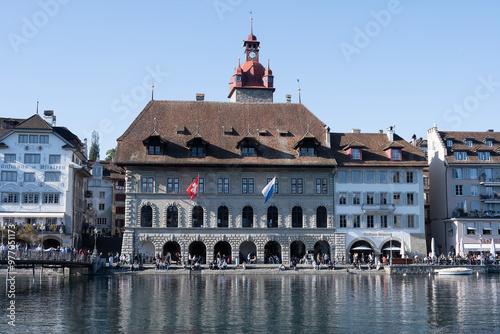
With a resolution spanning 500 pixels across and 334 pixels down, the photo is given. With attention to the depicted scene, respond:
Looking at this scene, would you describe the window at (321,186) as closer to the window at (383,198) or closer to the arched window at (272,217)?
the arched window at (272,217)

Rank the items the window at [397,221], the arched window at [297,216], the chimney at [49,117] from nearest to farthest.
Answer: the arched window at [297,216]
the window at [397,221]
the chimney at [49,117]

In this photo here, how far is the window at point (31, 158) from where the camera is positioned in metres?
80.0

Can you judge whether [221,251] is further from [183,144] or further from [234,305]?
[234,305]

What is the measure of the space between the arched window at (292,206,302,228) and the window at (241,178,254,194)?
18.5 feet

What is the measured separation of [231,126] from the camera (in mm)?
79688

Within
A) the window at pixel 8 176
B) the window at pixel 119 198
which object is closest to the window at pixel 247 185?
the window at pixel 8 176

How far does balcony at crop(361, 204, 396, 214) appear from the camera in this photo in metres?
76.8

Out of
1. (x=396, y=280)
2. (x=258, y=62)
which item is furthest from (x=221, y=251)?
(x=258, y=62)

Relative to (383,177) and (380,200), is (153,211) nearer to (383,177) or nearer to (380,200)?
(380,200)

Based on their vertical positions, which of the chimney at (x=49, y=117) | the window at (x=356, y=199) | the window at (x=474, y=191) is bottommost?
the window at (x=356, y=199)

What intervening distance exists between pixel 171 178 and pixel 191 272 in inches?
507

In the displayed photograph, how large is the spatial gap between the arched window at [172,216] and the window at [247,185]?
8.23 meters

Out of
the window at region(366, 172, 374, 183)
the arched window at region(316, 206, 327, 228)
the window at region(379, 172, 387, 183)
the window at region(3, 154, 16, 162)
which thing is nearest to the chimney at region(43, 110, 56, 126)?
the window at region(3, 154, 16, 162)

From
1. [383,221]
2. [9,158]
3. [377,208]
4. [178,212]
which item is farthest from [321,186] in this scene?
[9,158]
